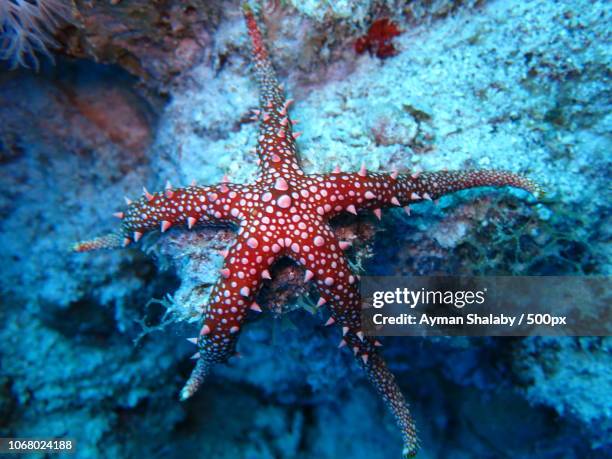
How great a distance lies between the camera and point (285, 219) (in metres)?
3.39

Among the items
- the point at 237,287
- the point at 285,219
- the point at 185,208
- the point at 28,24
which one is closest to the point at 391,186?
the point at 285,219

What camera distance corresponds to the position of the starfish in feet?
11.0

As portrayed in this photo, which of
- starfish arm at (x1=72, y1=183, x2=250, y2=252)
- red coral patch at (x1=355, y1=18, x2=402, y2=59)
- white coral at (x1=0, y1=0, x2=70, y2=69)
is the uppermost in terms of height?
red coral patch at (x1=355, y1=18, x2=402, y2=59)

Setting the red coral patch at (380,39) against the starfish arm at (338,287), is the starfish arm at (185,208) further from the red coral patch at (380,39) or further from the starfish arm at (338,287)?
the red coral patch at (380,39)

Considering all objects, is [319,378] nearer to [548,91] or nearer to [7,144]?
[548,91]

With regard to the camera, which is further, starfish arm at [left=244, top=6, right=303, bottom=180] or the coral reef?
the coral reef

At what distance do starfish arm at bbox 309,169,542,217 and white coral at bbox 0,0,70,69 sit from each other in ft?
12.6

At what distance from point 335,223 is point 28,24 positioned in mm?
4367

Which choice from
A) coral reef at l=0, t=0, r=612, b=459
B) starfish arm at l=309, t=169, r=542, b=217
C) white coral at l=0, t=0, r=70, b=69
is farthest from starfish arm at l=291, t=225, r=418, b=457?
white coral at l=0, t=0, r=70, b=69

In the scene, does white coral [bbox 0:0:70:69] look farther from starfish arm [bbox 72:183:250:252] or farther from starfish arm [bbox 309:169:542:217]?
starfish arm [bbox 309:169:542:217]

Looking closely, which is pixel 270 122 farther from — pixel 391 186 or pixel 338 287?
pixel 338 287

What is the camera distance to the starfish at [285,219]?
3344 mm

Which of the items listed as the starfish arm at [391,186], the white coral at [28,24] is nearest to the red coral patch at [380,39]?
the starfish arm at [391,186]

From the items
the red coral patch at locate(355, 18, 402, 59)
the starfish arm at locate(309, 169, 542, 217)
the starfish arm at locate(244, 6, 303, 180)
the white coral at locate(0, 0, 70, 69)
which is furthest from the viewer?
the red coral patch at locate(355, 18, 402, 59)
